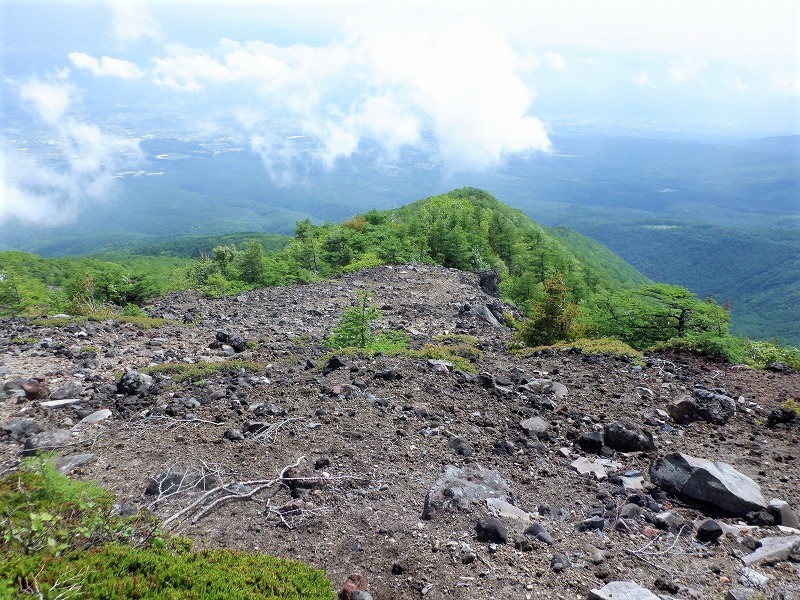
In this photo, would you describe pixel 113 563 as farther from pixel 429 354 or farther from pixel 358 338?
pixel 358 338

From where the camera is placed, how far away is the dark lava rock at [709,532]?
5.36 meters

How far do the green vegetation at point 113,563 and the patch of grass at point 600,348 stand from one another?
30.5 ft

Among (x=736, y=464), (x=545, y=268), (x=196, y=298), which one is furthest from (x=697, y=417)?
(x=545, y=268)

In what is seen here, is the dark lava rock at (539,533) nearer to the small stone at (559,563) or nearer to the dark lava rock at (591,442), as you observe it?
the small stone at (559,563)

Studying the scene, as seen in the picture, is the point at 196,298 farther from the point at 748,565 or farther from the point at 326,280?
the point at 748,565

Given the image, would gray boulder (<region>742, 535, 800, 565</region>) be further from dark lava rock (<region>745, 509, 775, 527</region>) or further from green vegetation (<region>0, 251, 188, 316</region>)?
green vegetation (<region>0, 251, 188, 316</region>)

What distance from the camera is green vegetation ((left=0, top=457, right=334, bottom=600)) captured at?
13.2 ft

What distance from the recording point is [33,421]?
8.00 m

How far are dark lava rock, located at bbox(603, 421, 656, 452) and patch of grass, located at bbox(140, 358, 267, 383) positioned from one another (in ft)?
22.7

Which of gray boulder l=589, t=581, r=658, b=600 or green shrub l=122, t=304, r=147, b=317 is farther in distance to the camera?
green shrub l=122, t=304, r=147, b=317

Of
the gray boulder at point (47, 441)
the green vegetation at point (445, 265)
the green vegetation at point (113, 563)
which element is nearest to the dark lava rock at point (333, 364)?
the green vegetation at point (445, 265)

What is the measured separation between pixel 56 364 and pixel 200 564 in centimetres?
853

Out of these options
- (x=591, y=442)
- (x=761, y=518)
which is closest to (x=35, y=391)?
(x=591, y=442)

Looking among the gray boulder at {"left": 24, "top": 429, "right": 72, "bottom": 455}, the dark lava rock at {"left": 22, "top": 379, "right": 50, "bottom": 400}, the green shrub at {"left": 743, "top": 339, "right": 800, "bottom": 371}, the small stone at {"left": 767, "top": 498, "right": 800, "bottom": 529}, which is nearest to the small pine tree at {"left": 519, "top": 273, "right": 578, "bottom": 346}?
the green shrub at {"left": 743, "top": 339, "right": 800, "bottom": 371}
